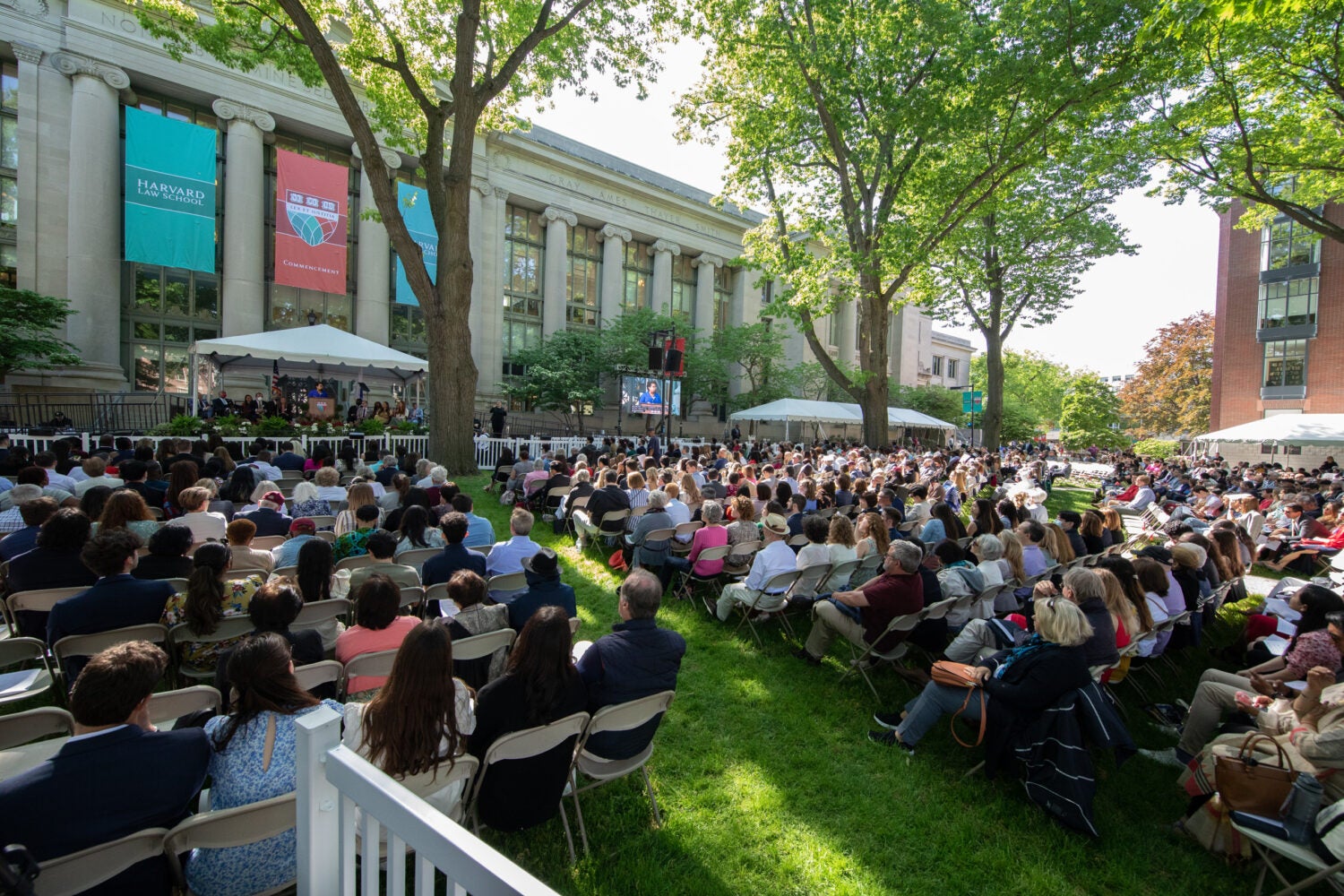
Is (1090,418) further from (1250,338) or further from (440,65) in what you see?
(440,65)

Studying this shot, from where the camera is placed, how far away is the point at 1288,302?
29281 millimetres

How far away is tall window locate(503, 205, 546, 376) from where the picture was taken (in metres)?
28.6

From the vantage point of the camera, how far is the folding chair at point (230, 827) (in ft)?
6.03

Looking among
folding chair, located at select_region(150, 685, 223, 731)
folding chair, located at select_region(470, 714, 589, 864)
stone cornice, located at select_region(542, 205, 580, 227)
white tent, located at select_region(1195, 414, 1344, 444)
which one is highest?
stone cornice, located at select_region(542, 205, 580, 227)

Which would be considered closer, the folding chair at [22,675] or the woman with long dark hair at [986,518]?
the folding chair at [22,675]

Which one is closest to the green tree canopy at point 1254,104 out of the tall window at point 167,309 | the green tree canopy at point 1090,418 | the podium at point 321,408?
the podium at point 321,408

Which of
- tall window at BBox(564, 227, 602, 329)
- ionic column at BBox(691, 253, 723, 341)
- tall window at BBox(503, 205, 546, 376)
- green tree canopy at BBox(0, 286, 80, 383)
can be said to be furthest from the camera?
ionic column at BBox(691, 253, 723, 341)

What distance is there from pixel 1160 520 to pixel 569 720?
12.9 metres

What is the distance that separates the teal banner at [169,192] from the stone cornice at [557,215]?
12.8 m

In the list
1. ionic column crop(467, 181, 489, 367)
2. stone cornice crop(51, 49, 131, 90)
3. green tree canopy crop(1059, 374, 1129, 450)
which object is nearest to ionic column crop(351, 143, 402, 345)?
ionic column crop(467, 181, 489, 367)

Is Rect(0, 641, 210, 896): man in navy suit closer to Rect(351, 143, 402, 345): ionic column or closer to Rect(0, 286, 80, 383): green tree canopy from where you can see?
Rect(0, 286, 80, 383): green tree canopy

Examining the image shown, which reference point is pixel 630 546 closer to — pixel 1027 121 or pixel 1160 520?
pixel 1160 520

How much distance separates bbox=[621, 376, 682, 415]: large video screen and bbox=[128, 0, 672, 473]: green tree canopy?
996 cm

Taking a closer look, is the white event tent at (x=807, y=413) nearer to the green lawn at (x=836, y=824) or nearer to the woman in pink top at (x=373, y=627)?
the green lawn at (x=836, y=824)
